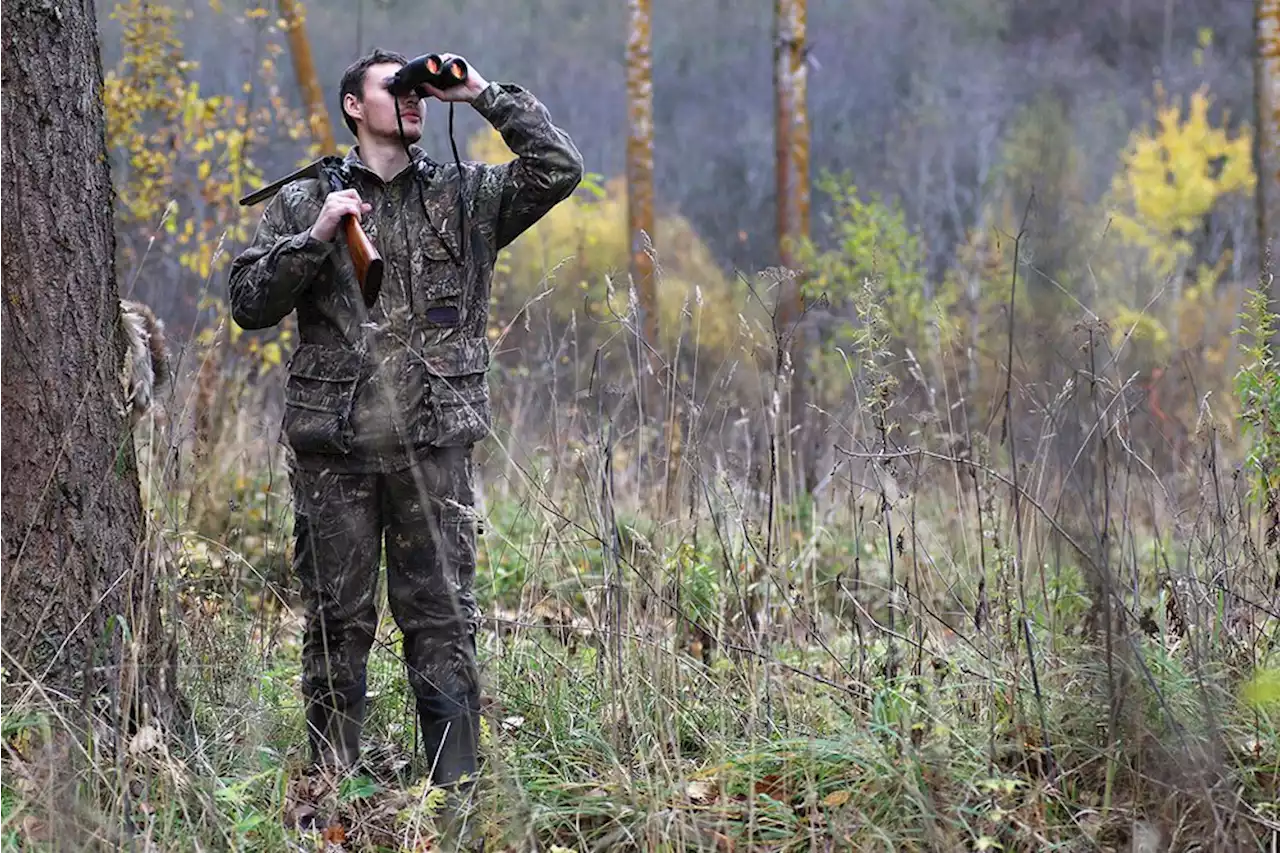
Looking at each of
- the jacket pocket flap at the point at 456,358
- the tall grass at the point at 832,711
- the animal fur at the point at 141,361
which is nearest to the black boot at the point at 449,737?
the tall grass at the point at 832,711

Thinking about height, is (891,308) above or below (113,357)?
below

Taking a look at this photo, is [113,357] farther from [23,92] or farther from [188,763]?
[188,763]

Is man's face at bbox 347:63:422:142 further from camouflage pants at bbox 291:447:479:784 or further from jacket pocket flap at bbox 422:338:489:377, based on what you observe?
camouflage pants at bbox 291:447:479:784

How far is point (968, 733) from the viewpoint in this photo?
3020 mm

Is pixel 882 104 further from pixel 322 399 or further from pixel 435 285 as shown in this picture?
pixel 322 399

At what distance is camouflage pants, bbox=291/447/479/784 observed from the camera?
133 inches

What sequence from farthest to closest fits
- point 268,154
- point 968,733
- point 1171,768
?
point 268,154
point 968,733
point 1171,768

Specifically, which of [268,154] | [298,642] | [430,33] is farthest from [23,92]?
[430,33]

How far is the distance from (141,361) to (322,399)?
92cm

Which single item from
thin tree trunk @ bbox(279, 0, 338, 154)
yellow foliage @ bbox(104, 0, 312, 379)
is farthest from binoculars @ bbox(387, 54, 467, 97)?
thin tree trunk @ bbox(279, 0, 338, 154)

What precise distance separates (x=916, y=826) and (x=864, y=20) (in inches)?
1690

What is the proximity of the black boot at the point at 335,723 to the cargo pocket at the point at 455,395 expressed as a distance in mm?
765

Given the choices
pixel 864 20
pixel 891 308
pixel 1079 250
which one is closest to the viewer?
pixel 1079 250

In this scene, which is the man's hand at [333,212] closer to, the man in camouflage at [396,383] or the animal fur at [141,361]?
the man in camouflage at [396,383]
